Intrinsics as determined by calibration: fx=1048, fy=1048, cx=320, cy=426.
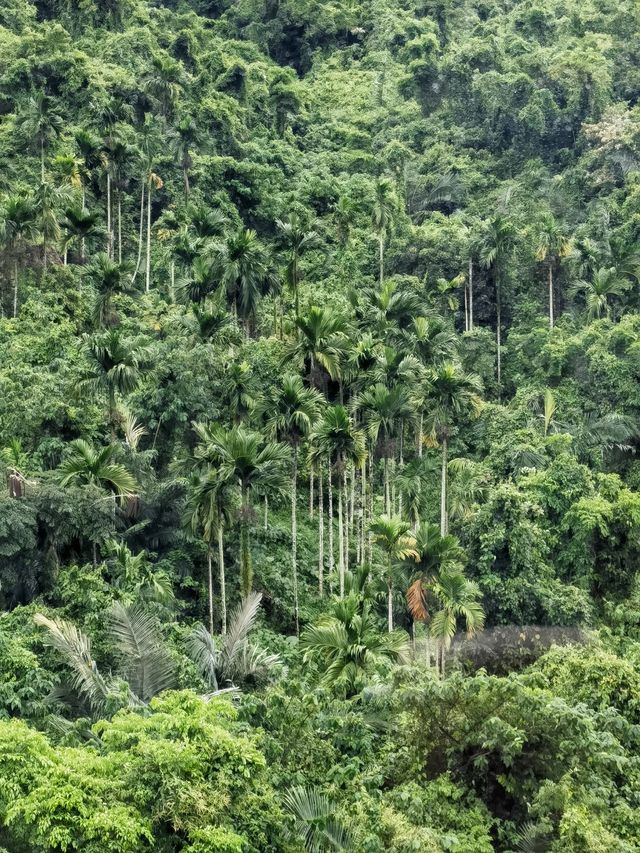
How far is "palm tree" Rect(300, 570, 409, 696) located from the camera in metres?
23.8

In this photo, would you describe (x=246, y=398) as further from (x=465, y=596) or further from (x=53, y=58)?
(x=53, y=58)

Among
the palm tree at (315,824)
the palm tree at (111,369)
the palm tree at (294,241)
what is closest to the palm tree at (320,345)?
the palm tree at (294,241)

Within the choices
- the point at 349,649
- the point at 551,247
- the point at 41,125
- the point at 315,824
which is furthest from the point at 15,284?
the point at 315,824

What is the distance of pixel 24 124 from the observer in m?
51.7

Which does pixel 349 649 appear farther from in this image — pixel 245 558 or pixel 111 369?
pixel 111 369

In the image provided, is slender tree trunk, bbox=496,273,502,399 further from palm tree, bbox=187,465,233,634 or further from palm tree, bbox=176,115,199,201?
palm tree, bbox=187,465,233,634

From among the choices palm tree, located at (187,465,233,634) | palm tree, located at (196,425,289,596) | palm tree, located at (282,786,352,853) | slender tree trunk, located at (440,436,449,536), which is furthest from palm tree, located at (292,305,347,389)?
palm tree, located at (282,786,352,853)

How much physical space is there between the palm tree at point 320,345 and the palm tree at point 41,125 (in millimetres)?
20271

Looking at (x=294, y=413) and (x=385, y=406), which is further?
(x=385, y=406)

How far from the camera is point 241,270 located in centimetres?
4025

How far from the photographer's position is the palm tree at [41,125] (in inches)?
1955

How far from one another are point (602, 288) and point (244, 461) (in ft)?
87.5

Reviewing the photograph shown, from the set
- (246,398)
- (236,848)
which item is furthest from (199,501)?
(236,848)

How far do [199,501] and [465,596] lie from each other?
7.86m
